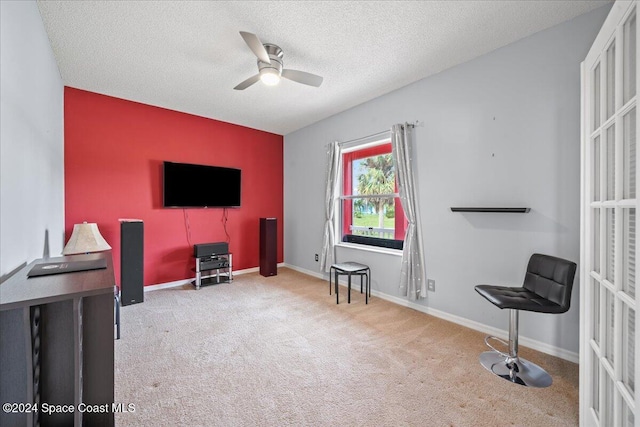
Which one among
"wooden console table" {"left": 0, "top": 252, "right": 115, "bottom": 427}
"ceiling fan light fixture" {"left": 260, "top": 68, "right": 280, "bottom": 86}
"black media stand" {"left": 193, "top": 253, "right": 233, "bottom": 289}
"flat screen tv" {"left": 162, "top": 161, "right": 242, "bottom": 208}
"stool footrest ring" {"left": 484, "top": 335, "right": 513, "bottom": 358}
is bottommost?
"stool footrest ring" {"left": 484, "top": 335, "right": 513, "bottom": 358}

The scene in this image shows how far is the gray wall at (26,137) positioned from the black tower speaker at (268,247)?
8.49 ft

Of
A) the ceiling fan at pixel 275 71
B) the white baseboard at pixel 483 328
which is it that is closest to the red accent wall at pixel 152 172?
the ceiling fan at pixel 275 71

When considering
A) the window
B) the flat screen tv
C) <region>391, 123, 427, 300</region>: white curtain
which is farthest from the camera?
the flat screen tv

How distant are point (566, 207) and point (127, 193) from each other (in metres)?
4.89

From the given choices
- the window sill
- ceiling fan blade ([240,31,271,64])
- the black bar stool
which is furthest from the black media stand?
the black bar stool

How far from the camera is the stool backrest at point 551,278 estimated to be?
5.83 ft

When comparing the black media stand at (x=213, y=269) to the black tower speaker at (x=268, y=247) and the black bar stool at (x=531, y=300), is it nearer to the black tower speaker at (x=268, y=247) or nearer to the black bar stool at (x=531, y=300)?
the black tower speaker at (x=268, y=247)

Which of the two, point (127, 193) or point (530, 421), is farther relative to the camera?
point (127, 193)

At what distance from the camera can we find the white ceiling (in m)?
1.97

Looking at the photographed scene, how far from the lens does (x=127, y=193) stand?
3.67 meters

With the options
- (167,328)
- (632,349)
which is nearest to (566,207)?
(632,349)

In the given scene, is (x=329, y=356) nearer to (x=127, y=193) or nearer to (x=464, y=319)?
(x=464, y=319)

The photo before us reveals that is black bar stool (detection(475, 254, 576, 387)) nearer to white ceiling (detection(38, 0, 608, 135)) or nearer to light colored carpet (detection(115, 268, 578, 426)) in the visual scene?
light colored carpet (detection(115, 268, 578, 426))

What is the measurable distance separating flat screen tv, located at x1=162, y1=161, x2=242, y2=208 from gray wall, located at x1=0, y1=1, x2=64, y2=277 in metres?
1.37
